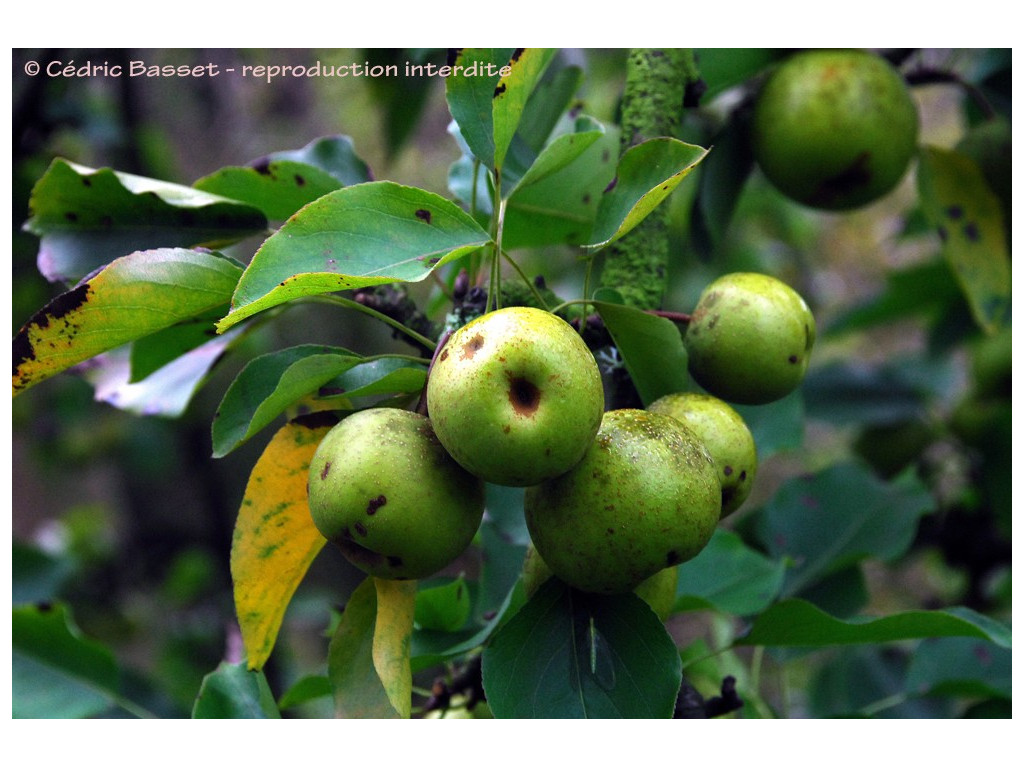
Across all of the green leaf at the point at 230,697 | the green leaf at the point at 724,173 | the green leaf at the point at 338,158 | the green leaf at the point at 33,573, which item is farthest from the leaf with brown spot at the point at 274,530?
the green leaf at the point at 33,573

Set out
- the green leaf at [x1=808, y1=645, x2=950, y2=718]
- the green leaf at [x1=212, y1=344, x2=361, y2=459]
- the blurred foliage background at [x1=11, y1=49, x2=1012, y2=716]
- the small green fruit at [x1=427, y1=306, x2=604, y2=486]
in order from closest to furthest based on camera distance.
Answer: the small green fruit at [x1=427, y1=306, x2=604, y2=486] < the green leaf at [x1=212, y1=344, x2=361, y2=459] < the green leaf at [x1=808, y1=645, x2=950, y2=718] < the blurred foliage background at [x1=11, y1=49, x2=1012, y2=716]

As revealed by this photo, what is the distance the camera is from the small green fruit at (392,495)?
0.59 meters

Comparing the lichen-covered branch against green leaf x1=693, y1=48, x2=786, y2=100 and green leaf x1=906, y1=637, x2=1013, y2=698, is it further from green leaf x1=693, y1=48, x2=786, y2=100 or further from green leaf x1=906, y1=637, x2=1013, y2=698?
green leaf x1=906, y1=637, x2=1013, y2=698

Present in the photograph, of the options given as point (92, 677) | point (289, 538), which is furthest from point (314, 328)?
point (289, 538)

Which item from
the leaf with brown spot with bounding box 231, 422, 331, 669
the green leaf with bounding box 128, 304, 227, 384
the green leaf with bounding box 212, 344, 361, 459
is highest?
the green leaf with bounding box 212, 344, 361, 459

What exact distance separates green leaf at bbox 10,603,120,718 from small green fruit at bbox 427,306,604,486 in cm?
72

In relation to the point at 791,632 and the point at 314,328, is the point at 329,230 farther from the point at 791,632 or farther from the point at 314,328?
the point at 314,328

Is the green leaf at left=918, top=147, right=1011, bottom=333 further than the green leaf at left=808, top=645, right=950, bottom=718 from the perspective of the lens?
No

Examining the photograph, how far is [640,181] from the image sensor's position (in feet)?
2.26

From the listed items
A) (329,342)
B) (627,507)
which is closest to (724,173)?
(627,507)

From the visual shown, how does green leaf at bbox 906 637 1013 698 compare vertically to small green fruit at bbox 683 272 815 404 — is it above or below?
below

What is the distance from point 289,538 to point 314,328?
1.89 m

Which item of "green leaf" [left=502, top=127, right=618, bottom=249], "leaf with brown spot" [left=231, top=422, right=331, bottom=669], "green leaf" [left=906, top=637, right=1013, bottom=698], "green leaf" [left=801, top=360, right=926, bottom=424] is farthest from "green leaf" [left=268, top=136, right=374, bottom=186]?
"green leaf" [left=801, top=360, right=926, bottom=424]

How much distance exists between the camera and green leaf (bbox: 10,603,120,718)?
108cm
